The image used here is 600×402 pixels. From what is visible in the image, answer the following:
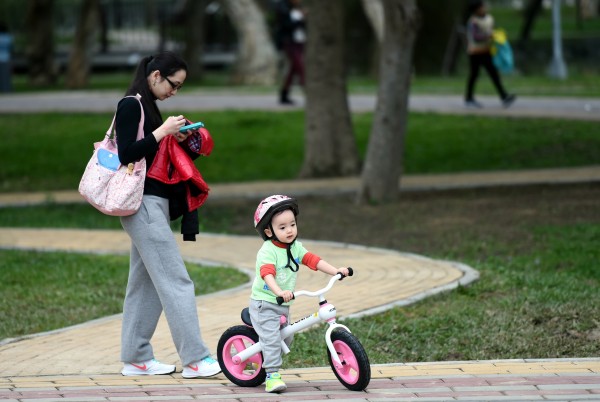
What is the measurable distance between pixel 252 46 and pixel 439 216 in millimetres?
18535

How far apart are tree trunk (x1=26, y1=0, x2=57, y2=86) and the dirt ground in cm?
1942

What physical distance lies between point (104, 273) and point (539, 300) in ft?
11.9

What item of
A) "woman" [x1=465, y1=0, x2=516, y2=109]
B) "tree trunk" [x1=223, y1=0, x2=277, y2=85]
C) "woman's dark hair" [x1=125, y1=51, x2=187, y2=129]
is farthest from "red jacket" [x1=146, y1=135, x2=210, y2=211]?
"tree trunk" [x1=223, y1=0, x2=277, y2=85]

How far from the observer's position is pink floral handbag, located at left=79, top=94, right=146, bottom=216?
6598mm

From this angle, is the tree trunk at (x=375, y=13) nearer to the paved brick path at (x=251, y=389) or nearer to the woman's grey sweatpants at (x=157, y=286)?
the paved brick path at (x=251, y=389)

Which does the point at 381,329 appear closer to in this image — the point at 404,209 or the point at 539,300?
the point at 539,300

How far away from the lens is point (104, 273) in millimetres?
10375

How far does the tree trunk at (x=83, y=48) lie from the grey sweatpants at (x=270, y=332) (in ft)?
78.7

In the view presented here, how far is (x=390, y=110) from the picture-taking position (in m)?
13.7

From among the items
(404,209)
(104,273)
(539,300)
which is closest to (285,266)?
(539,300)

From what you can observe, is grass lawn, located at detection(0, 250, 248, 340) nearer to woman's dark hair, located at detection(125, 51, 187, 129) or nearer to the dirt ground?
the dirt ground

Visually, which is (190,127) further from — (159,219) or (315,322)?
(315,322)

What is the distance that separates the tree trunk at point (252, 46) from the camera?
3089 cm

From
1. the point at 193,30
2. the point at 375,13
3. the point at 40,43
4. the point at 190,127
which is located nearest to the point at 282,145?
the point at 375,13
